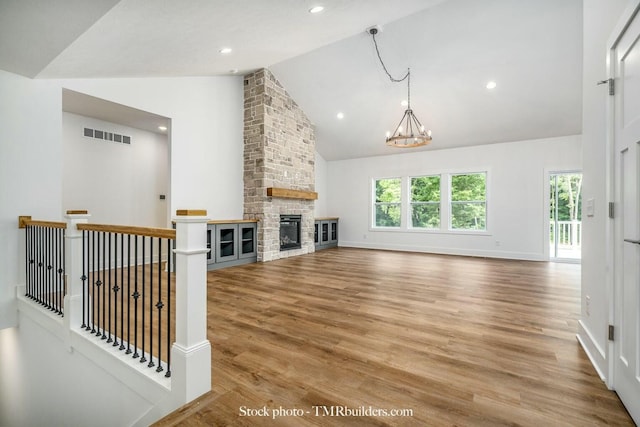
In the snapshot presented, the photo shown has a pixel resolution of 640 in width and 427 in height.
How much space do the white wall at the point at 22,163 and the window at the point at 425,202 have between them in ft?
23.0

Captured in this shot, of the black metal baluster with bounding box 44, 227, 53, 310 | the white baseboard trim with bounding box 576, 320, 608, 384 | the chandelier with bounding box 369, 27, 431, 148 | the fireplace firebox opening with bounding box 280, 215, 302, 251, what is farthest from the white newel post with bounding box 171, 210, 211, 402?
the fireplace firebox opening with bounding box 280, 215, 302, 251

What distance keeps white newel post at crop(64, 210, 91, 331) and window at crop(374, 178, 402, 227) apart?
6845 millimetres

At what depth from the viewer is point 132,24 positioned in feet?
8.30

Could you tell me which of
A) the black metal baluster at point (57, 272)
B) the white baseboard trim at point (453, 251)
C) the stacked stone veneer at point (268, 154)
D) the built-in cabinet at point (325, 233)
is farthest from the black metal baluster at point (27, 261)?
the white baseboard trim at point (453, 251)

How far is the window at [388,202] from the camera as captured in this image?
8164mm

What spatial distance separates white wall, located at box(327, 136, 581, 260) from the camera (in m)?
6.31

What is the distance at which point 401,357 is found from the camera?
83.5 inches

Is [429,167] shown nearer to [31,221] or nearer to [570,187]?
[570,187]

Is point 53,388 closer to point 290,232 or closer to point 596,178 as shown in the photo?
point 290,232

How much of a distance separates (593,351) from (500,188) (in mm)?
5387

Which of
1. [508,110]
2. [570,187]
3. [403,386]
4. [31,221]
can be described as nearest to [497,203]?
[570,187]

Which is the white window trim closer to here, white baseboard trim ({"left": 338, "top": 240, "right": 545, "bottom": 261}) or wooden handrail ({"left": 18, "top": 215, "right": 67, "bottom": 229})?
white baseboard trim ({"left": 338, "top": 240, "right": 545, "bottom": 261})

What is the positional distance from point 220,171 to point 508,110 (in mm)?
5691

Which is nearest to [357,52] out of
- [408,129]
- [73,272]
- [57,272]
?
[408,129]
